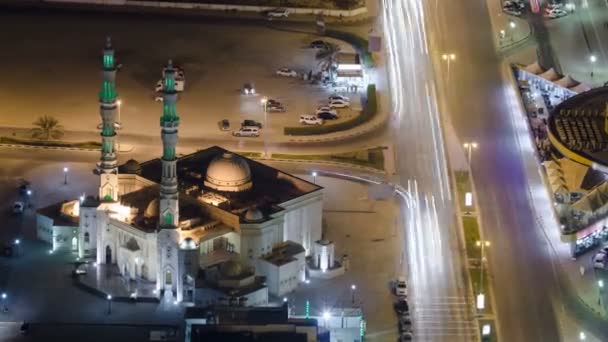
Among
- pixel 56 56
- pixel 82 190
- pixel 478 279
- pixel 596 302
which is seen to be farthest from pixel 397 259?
pixel 56 56

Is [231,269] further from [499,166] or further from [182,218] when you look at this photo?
[499,166]

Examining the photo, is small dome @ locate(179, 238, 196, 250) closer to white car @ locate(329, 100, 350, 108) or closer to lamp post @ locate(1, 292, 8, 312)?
lamp post @ locate(1, 292, 8, 312)

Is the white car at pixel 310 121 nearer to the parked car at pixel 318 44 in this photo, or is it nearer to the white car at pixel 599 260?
the parked car at pixel 318 44

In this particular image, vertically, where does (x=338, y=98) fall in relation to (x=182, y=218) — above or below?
above

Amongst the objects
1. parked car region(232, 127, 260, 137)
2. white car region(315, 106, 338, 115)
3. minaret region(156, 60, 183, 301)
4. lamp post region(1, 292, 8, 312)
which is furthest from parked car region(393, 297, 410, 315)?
white car region(315, 106, 338, 115)

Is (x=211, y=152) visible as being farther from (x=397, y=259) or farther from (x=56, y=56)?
(x=56, y=56)

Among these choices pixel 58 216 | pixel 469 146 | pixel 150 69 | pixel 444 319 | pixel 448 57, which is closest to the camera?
pixel 444 319

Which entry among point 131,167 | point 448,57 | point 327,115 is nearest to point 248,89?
point 327,115
